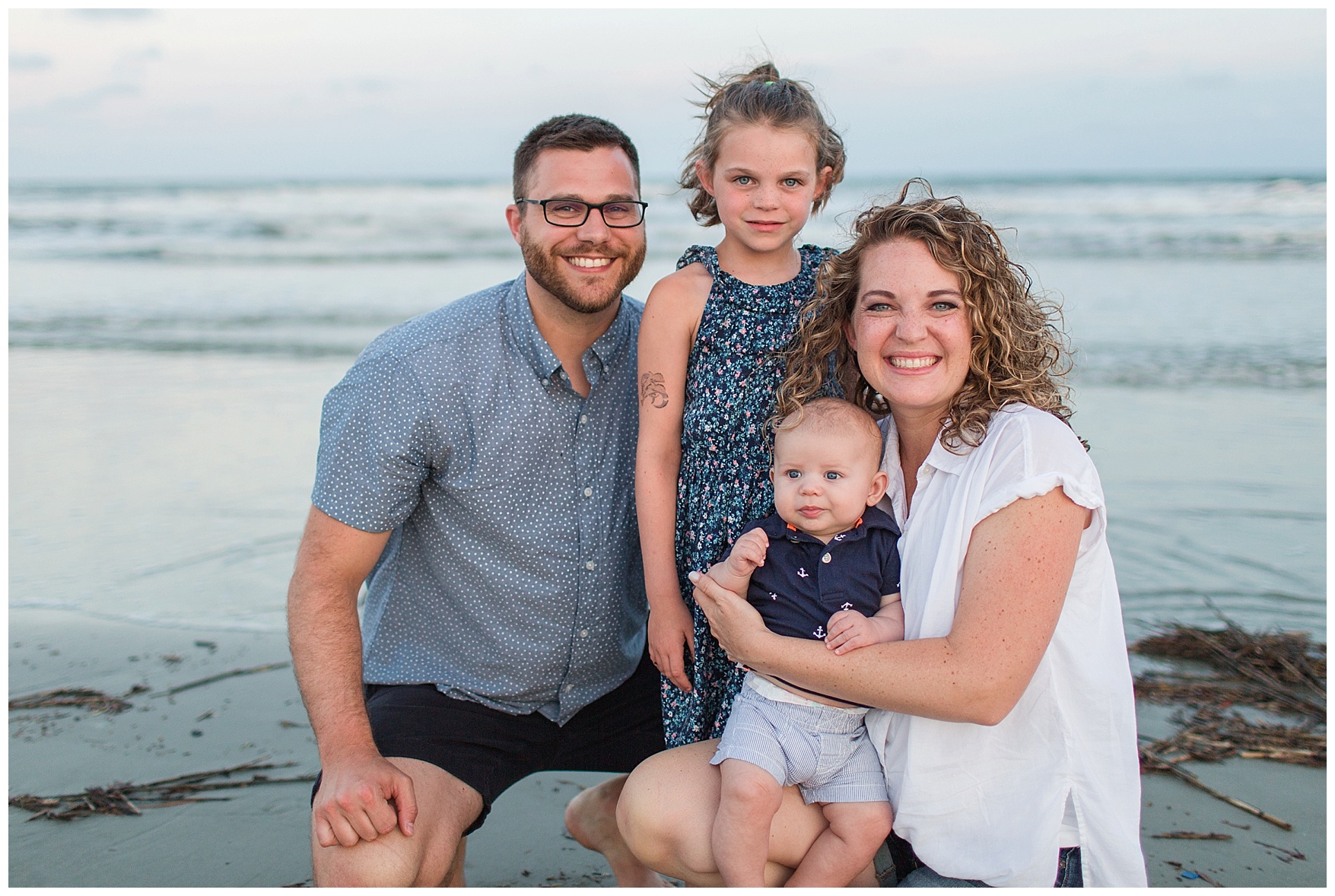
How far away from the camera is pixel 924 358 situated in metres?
2.35

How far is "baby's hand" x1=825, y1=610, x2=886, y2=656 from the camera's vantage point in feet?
7.53

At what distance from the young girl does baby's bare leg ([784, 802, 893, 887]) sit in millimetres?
474

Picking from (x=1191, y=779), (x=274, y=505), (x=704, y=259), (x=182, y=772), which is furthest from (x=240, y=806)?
(x=1191, y=779)

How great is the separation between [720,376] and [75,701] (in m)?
3.03

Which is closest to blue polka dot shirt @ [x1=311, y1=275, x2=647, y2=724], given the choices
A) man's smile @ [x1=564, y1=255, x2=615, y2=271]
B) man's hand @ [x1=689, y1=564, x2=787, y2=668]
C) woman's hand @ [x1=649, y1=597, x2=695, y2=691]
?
man's smile @ [x1=564, y1=255, x2=615, y2=271]

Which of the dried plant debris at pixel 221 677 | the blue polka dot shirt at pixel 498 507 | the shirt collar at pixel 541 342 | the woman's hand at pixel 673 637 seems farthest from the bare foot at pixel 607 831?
the dried plant debris at pixel 221 677

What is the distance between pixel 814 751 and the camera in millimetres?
2373

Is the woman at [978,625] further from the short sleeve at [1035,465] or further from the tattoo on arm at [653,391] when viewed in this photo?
the tattoo on arm at [653,391]

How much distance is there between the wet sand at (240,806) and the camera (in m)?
3.21

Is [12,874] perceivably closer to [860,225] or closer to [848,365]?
[848,365]

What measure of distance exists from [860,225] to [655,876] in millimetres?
1982

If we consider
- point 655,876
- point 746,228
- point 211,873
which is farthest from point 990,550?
point 211,873

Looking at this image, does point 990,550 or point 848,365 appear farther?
point 848,365

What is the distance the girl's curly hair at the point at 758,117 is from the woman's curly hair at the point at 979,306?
0.55 m
